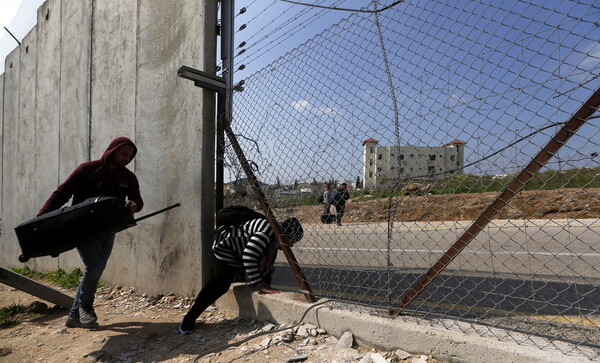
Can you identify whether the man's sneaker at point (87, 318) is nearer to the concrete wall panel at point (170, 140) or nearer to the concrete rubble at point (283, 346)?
the concrete rubble at point (283, 346)

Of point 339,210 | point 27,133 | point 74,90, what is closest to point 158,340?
point 339,210

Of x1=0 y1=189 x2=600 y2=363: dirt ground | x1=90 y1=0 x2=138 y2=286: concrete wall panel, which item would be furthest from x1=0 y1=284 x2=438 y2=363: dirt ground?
x1=90 y1=0 x2=138 y2=286: concrete wall panel

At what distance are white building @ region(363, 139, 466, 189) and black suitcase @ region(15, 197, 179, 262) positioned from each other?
197 cm

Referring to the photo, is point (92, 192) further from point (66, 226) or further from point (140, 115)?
point (140, 115)

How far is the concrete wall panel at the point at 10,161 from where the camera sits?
7477 millimetres

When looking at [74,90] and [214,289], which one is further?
[74,90]

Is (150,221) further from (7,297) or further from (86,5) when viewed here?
(86,5)

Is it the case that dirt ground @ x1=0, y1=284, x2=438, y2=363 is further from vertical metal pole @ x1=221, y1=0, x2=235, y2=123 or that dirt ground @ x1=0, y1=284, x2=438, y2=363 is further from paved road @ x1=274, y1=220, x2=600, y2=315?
vertical metal pole @ x1=221, y1=0, x2=235, y2=123

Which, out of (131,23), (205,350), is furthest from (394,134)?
(131,23)

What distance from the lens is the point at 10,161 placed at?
25.5 feet

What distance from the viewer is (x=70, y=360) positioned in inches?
108

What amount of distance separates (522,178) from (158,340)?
274 cm

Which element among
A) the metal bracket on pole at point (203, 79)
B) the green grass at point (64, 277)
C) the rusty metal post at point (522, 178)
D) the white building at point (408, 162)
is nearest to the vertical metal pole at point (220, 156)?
the metal bracket on pole at point (203, 79)

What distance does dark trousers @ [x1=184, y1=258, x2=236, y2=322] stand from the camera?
120 inches
